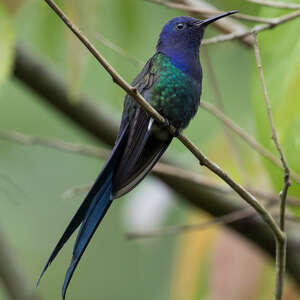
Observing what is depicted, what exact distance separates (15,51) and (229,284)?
1457 millimetres

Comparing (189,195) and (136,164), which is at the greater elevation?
(136,164)

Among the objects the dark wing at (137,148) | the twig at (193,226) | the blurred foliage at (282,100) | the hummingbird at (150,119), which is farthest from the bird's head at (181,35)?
the twig at (193,226)

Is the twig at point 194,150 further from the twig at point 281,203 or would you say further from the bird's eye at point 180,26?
the bird's eye at point 180,26

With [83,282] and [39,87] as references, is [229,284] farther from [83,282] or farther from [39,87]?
→ [83,282]

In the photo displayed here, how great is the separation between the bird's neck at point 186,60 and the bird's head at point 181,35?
0.06 ft

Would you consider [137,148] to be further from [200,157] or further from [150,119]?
[200,157]

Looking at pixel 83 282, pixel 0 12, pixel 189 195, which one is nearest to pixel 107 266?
pixel 83 282

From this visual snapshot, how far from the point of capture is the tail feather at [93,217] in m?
2.18

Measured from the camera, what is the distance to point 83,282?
8156 millimetres

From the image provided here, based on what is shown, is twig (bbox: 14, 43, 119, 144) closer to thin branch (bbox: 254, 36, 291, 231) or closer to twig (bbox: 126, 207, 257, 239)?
twig (bbox: 126, 207, 257, 239)

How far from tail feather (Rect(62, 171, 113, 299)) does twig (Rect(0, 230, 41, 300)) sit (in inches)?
61.1

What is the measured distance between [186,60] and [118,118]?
1031 millimetres

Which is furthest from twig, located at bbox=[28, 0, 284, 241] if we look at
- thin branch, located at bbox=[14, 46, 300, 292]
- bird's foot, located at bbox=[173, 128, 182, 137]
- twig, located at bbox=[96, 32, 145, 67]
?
thin branch, located at bbox=[14, 46, 300, 292]

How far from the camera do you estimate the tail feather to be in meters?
2.18
